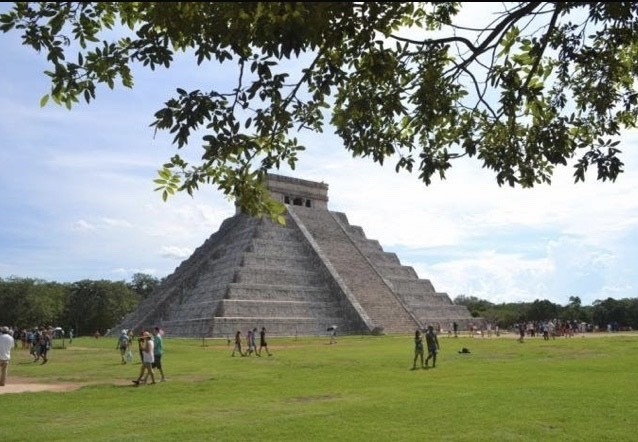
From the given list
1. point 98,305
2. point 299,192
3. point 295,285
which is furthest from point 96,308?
point 295,285

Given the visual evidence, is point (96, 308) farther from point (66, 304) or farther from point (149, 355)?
point (149, 355)

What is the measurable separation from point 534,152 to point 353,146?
1.95 meters

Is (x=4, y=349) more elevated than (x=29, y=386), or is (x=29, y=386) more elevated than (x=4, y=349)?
(x=4, y=349)

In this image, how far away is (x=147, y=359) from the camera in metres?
14.8

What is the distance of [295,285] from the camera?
40.8 meters

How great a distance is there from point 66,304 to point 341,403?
7262cm

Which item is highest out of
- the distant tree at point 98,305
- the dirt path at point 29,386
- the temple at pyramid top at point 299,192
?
the temple at pyramid top at point 299,192

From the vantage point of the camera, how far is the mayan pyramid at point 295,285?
36.9 meters

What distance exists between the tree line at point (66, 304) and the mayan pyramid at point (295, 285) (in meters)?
25.0

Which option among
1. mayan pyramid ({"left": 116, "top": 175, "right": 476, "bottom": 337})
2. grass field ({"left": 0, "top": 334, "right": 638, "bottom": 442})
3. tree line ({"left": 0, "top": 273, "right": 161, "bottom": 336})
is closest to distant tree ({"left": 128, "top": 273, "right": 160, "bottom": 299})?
tree line ({"left": 0, "top": 273, "right": 161, "bottom": 336})

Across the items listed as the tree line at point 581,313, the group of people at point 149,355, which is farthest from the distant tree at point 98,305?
the group of people at point 149,355

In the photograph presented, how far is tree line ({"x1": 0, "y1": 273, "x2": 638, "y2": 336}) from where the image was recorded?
66.1 meters

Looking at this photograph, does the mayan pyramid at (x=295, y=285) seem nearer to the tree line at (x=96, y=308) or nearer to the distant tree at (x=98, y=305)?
the tree line at (x=96, y=308)

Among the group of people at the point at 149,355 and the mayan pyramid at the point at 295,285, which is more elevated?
the mayan pyramid at the point at 295,285
